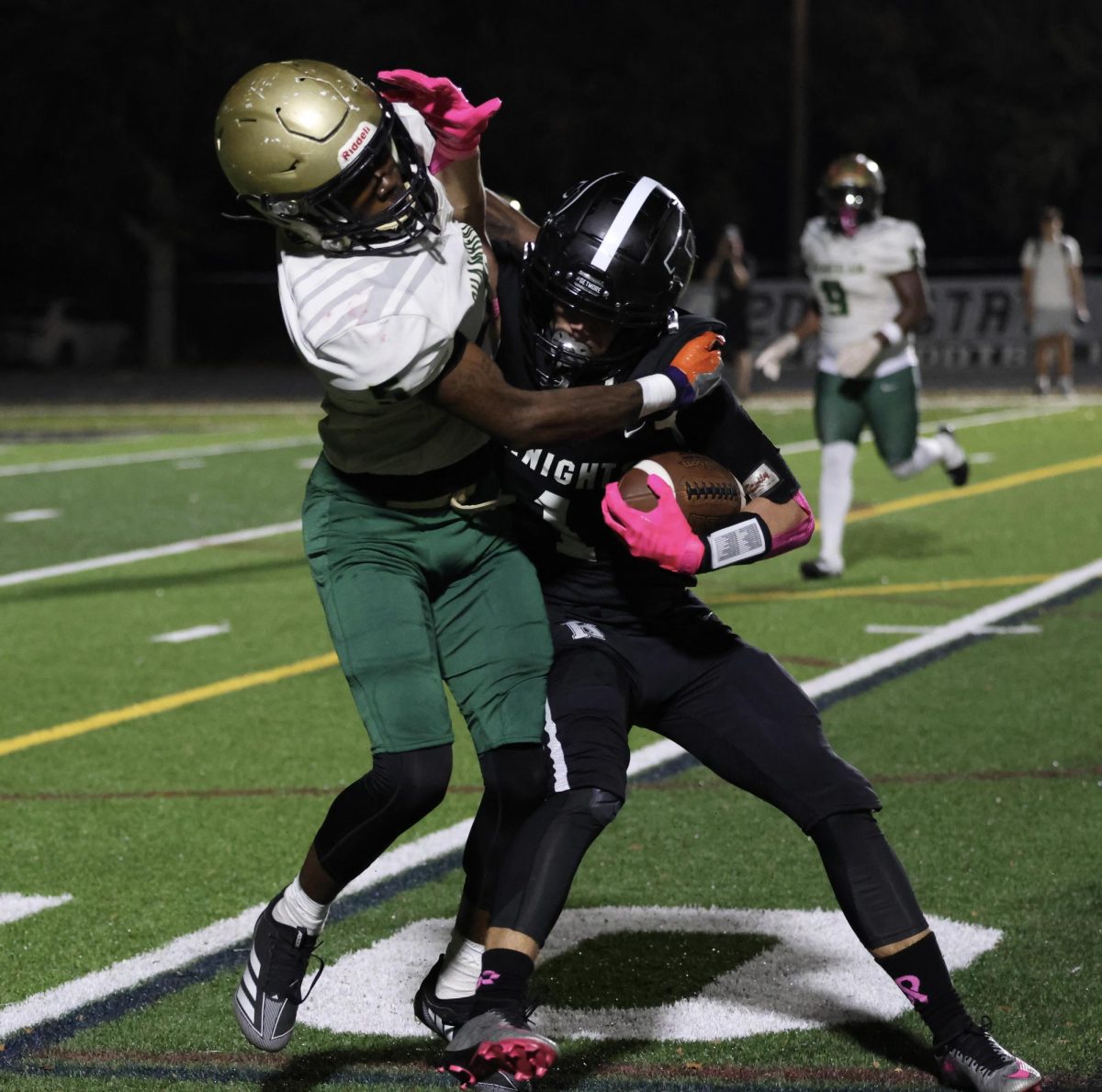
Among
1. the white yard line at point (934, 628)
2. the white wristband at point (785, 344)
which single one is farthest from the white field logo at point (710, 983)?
the white wristband at point (785, 344)

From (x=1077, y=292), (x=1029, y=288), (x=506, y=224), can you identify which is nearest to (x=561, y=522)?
(x=506, y=224)

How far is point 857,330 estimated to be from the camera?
10.1m

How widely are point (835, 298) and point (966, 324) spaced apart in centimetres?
1884

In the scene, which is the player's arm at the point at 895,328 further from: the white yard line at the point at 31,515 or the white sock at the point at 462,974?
the white sock at the point at 462,974

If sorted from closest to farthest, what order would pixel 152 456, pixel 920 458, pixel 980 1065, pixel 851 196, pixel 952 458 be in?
pixel 980 1065, pixel 851 196, pixel 920 458, pixel 952 458, pixel 152 456

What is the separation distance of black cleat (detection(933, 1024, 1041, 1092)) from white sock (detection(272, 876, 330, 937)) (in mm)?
1141

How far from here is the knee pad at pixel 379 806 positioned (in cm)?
371

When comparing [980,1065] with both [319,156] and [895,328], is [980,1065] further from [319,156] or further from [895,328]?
[895,328]

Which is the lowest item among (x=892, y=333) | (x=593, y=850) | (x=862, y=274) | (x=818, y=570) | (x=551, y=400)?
(x=818, y=570)

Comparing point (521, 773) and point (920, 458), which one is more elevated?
point (521, 773)

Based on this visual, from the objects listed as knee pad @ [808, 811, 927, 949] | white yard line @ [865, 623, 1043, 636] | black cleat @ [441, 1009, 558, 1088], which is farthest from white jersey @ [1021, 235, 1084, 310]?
black cleat @ [441, 1009, 558, 1088]

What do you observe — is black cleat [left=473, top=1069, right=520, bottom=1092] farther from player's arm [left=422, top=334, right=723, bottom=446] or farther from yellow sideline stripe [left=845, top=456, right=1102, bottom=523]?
yellow sideline stripe [left=845, top=456, right=1102, bottom=523]

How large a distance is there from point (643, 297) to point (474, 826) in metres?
1.07

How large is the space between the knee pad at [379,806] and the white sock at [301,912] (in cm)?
7
